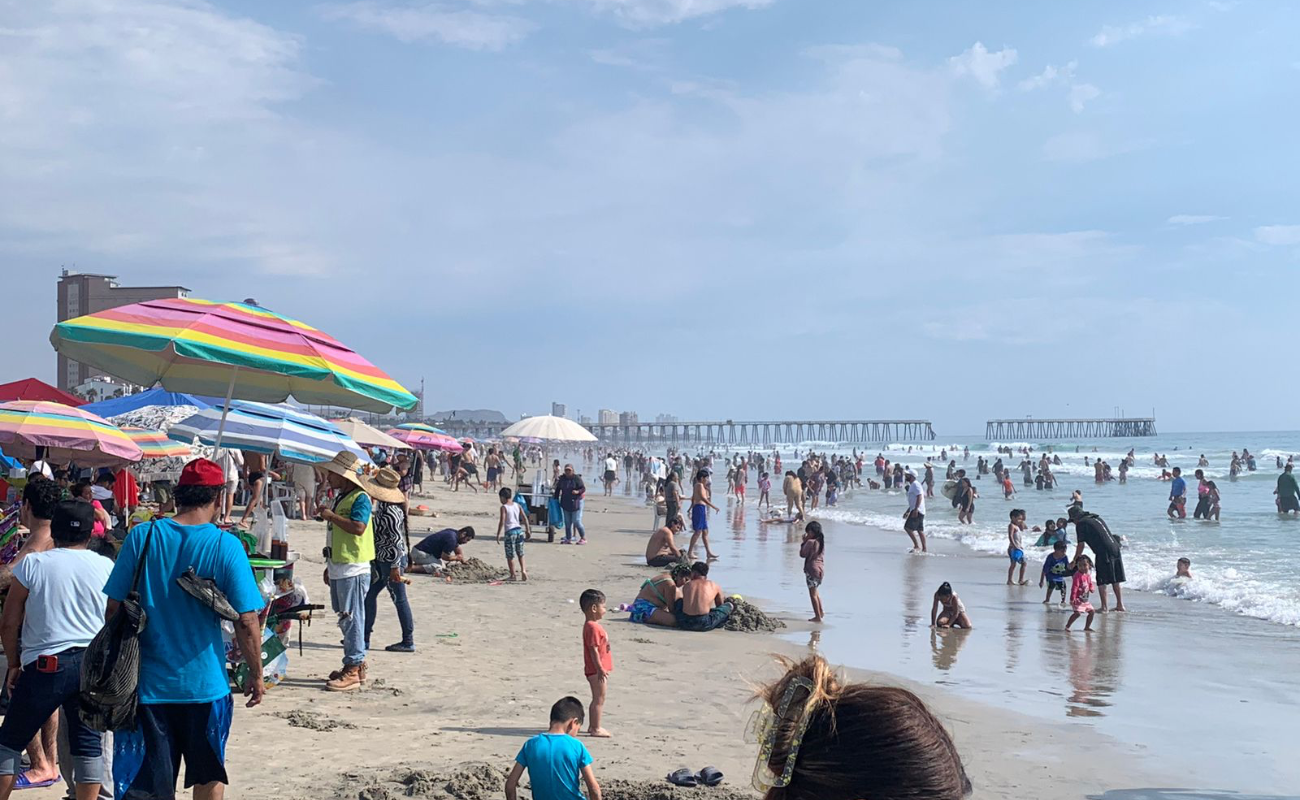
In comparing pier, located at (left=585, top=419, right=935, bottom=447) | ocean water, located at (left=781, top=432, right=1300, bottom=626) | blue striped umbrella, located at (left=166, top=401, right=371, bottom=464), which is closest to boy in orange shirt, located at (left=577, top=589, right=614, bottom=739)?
blue striped umbrella, located at (left=166, top=401, right=371, bottom=464)

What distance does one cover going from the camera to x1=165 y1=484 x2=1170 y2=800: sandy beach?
233 inches

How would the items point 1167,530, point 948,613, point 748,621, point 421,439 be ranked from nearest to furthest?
point 748,621
point 948,613
point 1167,530
point 421,439

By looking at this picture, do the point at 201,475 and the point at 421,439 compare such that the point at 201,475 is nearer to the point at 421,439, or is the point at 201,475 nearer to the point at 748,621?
the point at 748,621

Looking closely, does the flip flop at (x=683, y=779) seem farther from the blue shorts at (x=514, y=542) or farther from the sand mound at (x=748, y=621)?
the blue shorts at (x=514, y=542)

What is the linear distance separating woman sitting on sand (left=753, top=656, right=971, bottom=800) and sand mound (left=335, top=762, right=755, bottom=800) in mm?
4297

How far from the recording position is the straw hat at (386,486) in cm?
820

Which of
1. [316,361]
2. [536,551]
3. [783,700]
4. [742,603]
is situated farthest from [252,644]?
[536,551]

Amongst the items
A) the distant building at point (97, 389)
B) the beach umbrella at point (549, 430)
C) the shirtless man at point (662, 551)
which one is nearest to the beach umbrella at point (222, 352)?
the shirtless man at point (662, 551)

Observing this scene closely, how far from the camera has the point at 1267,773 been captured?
7078 mm

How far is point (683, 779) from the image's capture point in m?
5.77

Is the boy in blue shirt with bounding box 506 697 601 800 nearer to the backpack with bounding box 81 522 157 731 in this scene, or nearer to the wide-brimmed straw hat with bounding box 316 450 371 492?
the backpack with bounding box 81 522 157 731

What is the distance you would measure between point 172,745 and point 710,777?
291cm

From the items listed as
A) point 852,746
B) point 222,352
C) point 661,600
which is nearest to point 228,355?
point 222,352

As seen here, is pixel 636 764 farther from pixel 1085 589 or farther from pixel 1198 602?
pixel 1198 602
